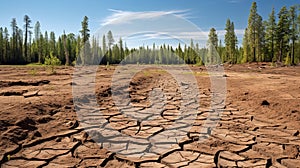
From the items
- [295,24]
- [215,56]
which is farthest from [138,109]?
[215,56]

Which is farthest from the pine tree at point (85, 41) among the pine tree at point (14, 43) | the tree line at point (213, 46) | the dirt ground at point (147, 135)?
the dirt ground at point (147, 135)

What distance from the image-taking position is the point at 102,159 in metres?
3.29

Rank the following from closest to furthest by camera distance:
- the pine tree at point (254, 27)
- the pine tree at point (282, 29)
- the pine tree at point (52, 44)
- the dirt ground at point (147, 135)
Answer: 1. the dirt ground at point (147, 135)
2. the pine tree at point (282, 29)
3. the pine tree at point (254, 27)
4. the pine tree at point (52, 44)

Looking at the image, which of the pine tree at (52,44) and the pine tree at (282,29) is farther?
the pine tree at (52,44)

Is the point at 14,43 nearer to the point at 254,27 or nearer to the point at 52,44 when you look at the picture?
the point at 52,44

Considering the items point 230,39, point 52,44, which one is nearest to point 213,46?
point 230,39

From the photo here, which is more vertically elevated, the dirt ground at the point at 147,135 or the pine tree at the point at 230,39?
the pine tree at the point at 230,39

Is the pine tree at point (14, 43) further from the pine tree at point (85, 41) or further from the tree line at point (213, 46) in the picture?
the pine tree at point (85, 41)

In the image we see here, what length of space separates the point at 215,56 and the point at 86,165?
157ft

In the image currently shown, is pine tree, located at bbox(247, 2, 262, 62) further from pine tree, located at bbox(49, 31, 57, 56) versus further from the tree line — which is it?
pine tree, located at bbox(49, 31, 57, 56)

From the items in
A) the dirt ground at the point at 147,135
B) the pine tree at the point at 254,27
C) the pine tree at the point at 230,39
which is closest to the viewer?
the dirt ground at the point at 147,135

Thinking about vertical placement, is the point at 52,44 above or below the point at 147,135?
above

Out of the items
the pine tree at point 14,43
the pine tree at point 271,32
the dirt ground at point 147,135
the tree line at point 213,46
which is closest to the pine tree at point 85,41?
the tree line at point 213,46

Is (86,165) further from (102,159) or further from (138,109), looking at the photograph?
(138,109)
